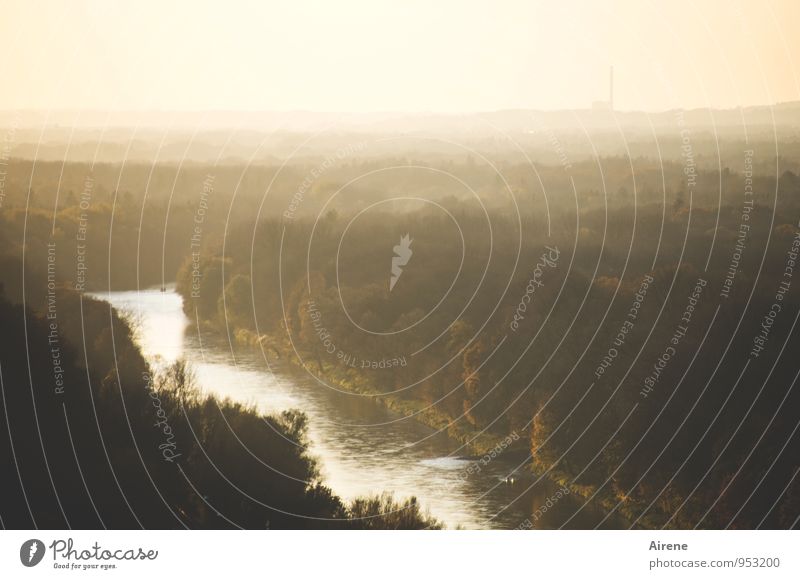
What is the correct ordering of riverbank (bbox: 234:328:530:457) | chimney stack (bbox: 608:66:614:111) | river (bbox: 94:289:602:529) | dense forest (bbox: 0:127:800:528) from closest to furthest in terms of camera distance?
dense forest (bbox: 0:127:800:528), river (bbox: 94:289:602:529), riverbank (bbox: 234:328:530:457), chimney stack (bbox: 608:66:614:111)

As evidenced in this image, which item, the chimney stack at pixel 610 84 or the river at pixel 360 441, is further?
the chimney stack at pixel 610 84

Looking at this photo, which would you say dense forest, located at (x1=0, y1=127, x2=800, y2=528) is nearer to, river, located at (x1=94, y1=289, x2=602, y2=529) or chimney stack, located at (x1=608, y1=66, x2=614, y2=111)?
river, located at (x1=94, y1=289, x2=602, y2=529)

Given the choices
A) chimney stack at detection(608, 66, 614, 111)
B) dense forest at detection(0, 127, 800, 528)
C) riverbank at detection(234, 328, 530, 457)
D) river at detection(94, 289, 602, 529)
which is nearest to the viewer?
dense forest at detection(0, 127, 800, 528)

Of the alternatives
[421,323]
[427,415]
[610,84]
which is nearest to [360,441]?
[427,415]

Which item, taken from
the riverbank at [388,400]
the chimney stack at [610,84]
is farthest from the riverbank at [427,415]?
the chimney stack at [610,84]

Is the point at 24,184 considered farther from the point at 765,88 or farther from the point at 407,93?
the point at 765,88

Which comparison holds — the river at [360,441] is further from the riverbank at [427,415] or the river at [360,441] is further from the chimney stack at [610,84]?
the chimney stack at [610,84]

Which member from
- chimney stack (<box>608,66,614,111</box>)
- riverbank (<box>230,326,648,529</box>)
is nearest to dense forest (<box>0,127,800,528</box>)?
riverbank (<box>230,326,648,529</box>)
